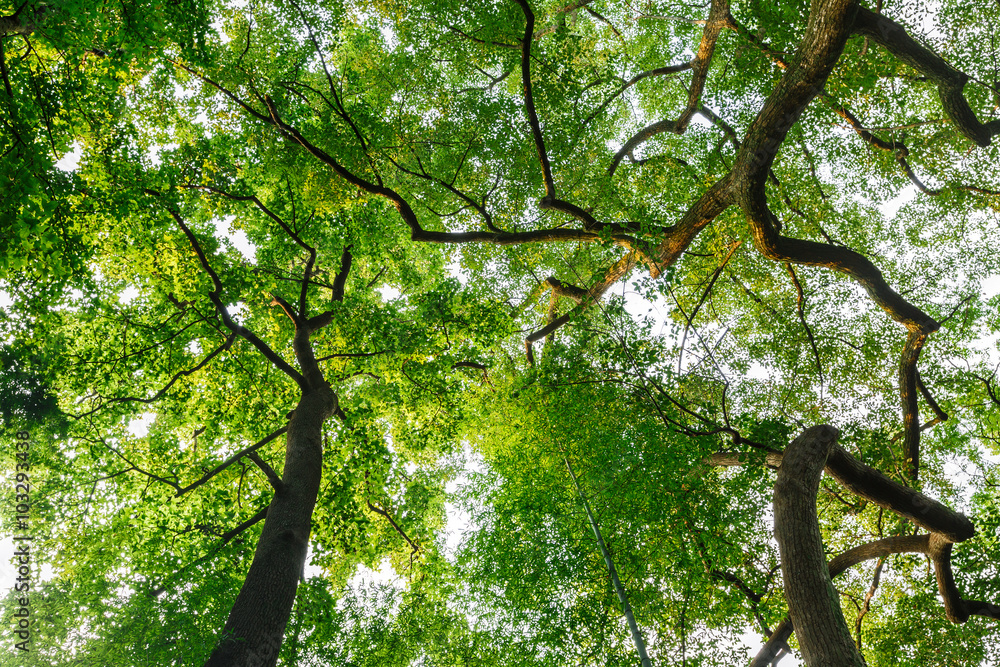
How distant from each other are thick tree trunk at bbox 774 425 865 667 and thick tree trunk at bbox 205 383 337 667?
454 centimetres

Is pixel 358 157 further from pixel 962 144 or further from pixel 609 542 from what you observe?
pixel 962 144

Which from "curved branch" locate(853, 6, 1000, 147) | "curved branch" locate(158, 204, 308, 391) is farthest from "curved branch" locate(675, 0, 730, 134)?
"curved branch" locate(158, 204, 308, 391)

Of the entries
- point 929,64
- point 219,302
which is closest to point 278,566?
point 219,302

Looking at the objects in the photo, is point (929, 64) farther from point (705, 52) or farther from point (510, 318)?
point (510, 318)

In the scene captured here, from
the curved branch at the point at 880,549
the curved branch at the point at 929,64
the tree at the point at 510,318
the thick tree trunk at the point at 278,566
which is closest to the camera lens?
the thick tree trunk at the point at 278,566

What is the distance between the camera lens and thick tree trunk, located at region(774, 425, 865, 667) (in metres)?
3.97

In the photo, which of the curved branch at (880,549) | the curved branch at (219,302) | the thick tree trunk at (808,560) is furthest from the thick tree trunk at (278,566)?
the curved branch at (880,549)

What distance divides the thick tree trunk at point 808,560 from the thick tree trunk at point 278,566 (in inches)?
179

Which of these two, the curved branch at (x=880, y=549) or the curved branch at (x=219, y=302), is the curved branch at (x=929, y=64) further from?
the curved branch at (x=219, y=302)

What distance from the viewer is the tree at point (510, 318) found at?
5688mm

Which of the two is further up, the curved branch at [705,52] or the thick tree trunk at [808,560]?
the curved branch at [705,52]

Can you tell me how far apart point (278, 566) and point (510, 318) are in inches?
190

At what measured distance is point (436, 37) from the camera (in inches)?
301

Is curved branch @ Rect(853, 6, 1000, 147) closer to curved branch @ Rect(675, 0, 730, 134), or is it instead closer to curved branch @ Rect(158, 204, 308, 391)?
curved branch @ Rect(675, 0, 730, 134)
